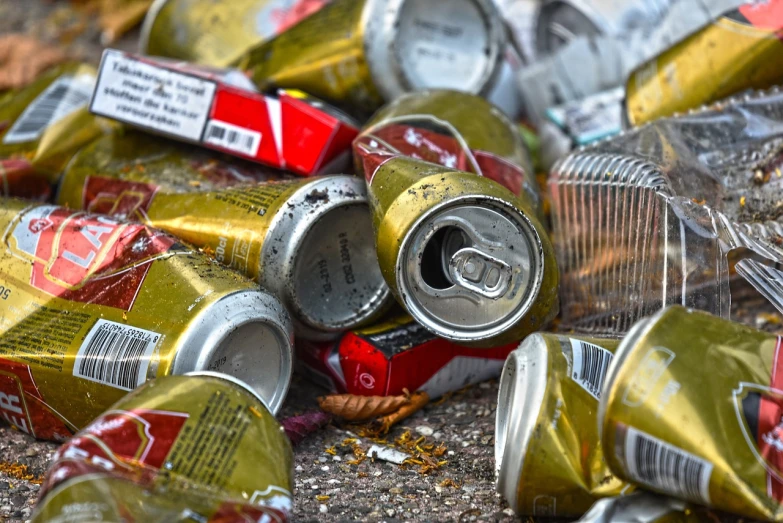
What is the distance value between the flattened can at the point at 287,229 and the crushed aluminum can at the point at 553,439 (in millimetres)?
422

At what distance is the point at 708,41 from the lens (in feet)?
5.42

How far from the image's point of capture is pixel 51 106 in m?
1.83

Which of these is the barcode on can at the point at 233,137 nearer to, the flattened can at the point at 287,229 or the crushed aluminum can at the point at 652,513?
the flattened can at the point at 287,229

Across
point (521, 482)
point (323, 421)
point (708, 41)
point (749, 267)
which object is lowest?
point (323, 421)

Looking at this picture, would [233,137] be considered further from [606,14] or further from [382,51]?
[606,14]

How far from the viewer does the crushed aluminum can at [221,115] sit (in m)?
1.49

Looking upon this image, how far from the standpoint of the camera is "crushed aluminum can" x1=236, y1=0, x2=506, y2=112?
1662 mm

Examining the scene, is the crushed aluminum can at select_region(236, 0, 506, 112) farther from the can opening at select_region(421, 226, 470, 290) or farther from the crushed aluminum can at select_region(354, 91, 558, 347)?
the can opening at select_region(421, 226, 470, 290)

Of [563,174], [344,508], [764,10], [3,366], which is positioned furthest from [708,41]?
[3,366]

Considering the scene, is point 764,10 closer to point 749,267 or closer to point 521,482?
point 749,267

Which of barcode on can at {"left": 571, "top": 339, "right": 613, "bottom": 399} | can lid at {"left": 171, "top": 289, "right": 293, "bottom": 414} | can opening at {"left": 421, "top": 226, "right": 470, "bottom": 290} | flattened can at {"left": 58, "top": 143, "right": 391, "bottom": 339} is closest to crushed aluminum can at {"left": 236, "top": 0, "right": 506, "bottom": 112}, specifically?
flattened can at {"left": 58, "top": 143, "right": 391, "bottom": 339}

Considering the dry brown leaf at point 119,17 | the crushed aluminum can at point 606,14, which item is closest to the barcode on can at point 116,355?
the crushed aluminum can at point 606,14

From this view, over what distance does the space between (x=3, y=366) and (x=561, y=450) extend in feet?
2.65

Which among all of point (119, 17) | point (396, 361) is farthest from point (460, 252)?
point (119, 17)
